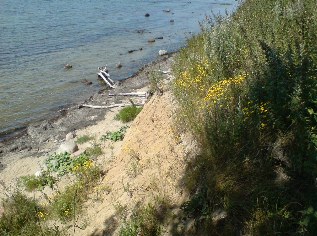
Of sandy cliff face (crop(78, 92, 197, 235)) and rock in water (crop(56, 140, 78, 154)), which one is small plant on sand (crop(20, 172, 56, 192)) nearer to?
rock in water (crop(56, 140, 78, 154))

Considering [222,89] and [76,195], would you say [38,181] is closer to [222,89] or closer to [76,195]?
[76,195]

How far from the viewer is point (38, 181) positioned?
11320 mm

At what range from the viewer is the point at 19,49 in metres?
24.7

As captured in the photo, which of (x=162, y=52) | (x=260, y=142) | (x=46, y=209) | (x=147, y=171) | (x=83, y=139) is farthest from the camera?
(x=162, y=52)

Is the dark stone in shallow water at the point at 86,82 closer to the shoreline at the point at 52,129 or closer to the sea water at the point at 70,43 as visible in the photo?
the sea water at the point at 70,43

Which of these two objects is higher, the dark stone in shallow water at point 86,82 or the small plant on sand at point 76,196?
the small plant on sand at point 76,196

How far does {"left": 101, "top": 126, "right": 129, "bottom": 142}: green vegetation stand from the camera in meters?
13.0

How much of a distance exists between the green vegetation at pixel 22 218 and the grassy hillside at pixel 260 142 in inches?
145

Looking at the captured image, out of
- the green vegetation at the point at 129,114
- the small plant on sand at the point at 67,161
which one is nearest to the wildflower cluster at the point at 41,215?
the small plant on sand at the point at 67,161

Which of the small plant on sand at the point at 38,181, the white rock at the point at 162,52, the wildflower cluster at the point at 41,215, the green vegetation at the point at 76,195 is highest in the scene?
the green vegetation at the point at 76,195

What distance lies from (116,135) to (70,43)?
1550cm

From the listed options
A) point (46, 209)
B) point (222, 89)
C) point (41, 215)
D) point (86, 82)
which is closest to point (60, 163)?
point (46, 209)

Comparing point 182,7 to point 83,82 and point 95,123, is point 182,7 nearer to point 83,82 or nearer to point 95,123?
point 83,82

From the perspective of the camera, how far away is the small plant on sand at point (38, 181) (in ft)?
36.6
